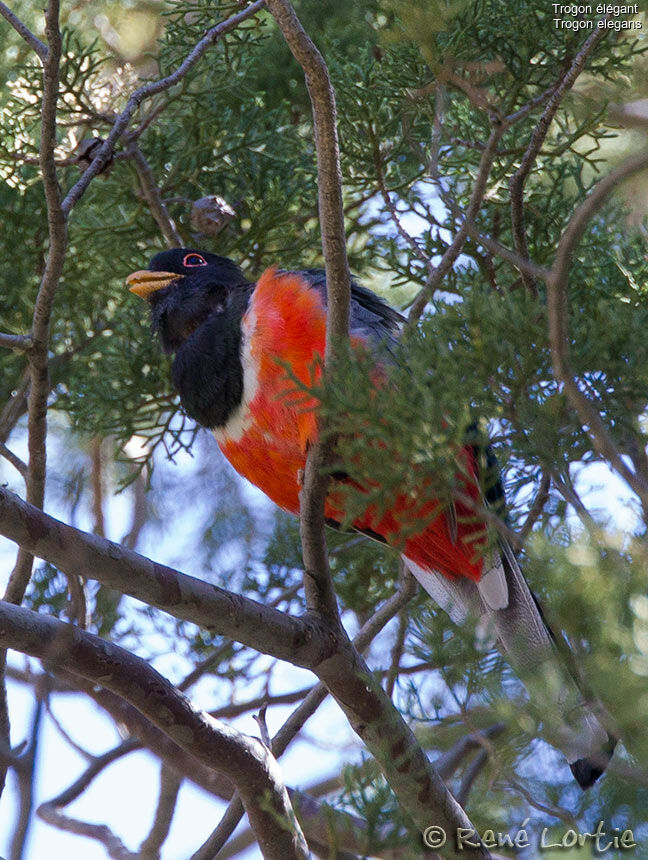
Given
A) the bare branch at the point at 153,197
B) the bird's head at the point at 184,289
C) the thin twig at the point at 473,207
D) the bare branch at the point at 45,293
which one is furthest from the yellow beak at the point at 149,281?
the thin twig at the point at 473,207

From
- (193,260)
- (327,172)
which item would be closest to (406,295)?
(193,260)

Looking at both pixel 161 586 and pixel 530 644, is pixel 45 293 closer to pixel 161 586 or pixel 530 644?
pixel 161 586

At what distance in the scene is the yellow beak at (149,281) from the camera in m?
2.77

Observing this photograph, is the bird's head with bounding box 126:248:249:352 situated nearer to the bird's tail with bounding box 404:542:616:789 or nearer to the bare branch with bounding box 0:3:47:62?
the bare branch with bounding box 0:3:47:62

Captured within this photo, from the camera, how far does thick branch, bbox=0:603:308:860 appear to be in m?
1.77

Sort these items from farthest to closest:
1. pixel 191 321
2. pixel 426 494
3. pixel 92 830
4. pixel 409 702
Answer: pixel 191 321
pixel 92 830
pixel 409 702
pixel 426 494

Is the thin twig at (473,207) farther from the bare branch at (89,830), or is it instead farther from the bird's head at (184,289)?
the bare branch at (89,830)

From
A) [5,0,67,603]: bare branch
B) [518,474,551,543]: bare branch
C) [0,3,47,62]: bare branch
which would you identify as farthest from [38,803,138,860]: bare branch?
[0,3,47,62]: bare branch

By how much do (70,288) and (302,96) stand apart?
0.99 m

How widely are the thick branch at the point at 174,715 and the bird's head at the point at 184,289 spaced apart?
1.09 meters

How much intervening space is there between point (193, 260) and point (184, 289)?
0.37 ft

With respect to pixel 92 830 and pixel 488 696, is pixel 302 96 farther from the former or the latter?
pixel 488 696

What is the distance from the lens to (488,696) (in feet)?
4.50

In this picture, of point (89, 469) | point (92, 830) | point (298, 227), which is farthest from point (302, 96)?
point (92, 830)
